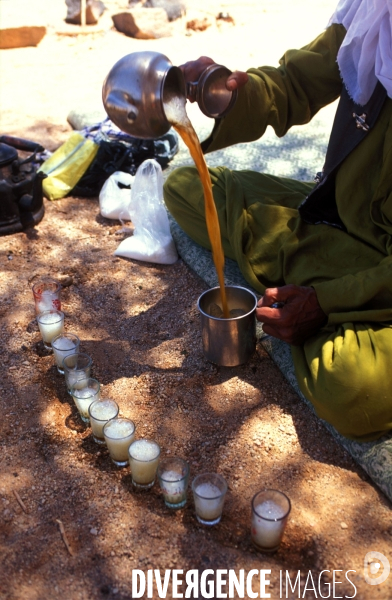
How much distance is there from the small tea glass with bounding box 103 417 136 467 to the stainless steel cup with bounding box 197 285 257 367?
2.02ft

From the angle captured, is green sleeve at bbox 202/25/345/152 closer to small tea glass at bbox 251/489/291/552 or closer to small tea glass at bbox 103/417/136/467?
small tea glass at bbox 103/417/136/467

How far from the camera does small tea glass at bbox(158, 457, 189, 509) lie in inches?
92.2

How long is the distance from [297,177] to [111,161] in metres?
1.36

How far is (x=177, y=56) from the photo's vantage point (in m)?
8.10

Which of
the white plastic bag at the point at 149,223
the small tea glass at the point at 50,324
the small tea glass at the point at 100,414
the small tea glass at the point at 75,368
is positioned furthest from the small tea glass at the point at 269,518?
the white plastic bag at the point at 149,223

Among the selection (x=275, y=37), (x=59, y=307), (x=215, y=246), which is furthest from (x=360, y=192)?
(x=275, y=37)

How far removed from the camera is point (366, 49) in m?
2.75

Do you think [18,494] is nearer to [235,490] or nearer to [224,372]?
[235,490]

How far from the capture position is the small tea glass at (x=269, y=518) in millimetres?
2160

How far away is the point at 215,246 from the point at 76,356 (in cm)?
80

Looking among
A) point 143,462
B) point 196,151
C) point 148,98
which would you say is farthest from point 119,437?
point 148,98

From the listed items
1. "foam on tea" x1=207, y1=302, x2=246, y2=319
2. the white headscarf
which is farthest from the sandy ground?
the white headscarf

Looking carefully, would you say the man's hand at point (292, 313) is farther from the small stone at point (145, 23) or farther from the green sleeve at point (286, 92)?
the small stone at point (145, 23)

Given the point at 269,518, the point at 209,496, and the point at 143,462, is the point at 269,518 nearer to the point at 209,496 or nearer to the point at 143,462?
the point at 209,496
